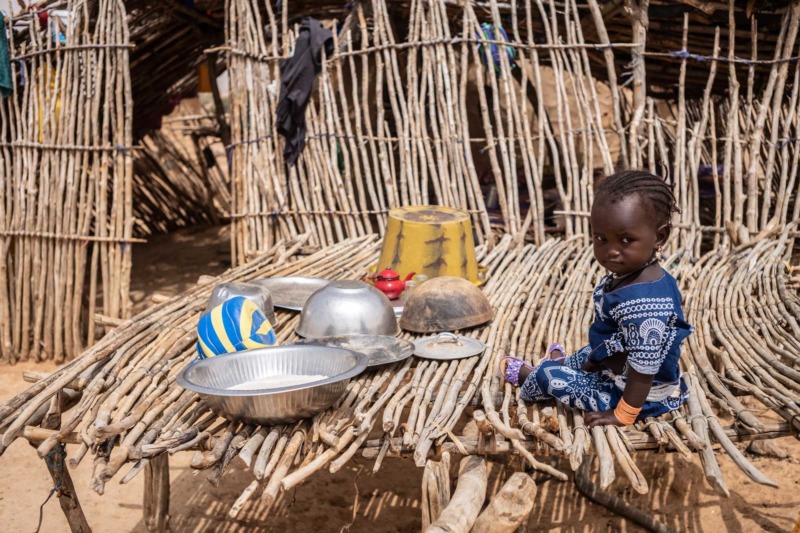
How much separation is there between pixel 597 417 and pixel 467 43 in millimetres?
3291

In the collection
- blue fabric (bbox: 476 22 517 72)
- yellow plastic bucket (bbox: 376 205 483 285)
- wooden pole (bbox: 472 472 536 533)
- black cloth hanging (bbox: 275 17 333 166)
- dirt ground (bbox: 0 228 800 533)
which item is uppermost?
blue fabric (bbox: 476 22 517 72)

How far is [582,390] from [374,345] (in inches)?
34.3

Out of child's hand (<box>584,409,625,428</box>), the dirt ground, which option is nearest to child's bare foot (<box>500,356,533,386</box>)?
child's hand (<box>584,409,625,428</box>)

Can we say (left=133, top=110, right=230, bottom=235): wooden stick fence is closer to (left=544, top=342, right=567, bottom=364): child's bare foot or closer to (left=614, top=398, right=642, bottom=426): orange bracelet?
(left=544, top=342, right=567, bottom=364): child's bare foot

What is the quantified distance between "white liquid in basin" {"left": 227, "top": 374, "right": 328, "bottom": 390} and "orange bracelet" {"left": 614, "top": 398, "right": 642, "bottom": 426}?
0.90m

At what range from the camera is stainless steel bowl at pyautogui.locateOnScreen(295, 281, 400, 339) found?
2.98 m

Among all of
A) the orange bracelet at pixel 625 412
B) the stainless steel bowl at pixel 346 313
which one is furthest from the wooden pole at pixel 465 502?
the stainless steel bowl at pixel 346 313

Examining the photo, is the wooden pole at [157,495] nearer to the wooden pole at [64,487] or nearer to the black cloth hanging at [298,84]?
the wooden pole at [64,487]

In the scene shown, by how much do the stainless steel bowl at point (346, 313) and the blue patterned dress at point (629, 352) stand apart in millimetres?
773

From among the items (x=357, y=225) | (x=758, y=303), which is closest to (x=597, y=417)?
(x=758, y=303)

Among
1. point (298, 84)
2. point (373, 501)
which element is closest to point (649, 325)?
point (373, 501)

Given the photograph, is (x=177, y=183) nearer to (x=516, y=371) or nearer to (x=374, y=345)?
(x=374, y=345)

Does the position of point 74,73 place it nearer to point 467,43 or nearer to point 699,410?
point 467,43

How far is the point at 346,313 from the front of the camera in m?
2.98
